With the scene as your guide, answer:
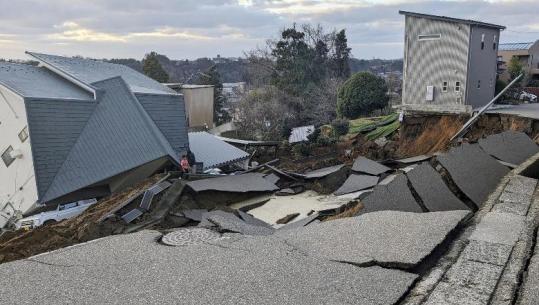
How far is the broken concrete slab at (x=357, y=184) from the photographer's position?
47.9 feet

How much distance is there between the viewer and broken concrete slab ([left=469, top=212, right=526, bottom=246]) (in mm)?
5852

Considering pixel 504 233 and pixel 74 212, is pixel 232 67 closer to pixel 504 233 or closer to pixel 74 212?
pixel 74 212

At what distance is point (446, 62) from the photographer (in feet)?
66.3

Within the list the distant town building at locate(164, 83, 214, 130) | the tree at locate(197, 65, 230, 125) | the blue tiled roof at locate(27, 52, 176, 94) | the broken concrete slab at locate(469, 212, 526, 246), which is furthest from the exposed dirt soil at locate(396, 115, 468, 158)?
the tree at locate(197, 65, 230, 125)

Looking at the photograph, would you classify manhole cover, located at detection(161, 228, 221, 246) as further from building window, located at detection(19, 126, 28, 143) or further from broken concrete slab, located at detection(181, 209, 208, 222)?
building window, located at detection(19, 126, 28, 143)

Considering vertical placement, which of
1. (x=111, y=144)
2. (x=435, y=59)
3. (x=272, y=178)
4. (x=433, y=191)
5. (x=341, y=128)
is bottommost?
(x=272, y=178)

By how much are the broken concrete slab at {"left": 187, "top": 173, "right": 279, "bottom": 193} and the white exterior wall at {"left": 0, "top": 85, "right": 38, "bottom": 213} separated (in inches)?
222

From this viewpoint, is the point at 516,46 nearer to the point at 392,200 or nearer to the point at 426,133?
the point at 426,133

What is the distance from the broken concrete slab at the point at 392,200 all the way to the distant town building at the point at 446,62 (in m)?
12.7

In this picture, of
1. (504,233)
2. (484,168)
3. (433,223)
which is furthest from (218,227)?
(484,168)

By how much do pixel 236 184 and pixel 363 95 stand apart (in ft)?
58.7

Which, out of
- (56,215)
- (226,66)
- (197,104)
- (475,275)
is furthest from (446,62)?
(226,66)

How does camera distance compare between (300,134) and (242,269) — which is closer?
(242,269)

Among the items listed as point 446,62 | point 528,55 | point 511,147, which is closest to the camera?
point 511,147
